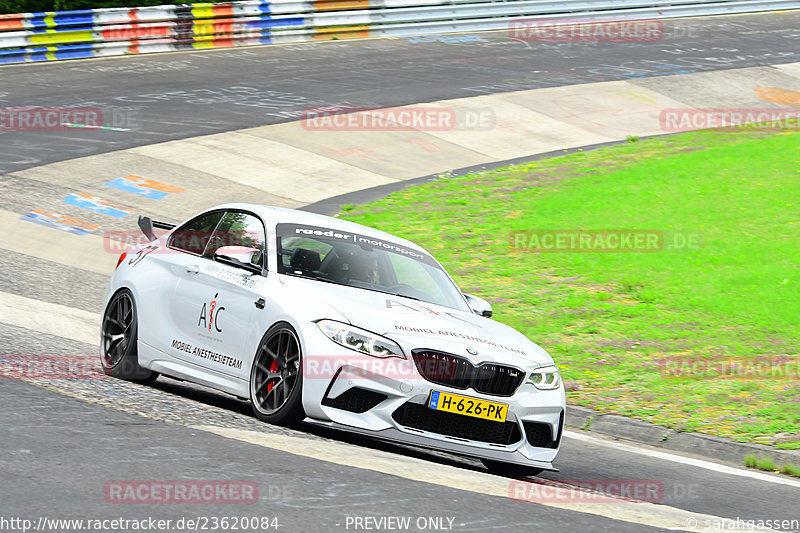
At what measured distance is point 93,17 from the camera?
2639cm

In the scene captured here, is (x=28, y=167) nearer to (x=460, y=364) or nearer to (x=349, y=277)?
(x=349, y=277)

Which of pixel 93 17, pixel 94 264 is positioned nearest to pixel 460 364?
pixel 94 264

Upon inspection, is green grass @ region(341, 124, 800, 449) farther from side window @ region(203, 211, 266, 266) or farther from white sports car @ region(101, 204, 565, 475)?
side window @ region(203, 211, 266, 266)

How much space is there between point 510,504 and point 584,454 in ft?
8.79

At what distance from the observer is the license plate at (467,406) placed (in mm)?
7078

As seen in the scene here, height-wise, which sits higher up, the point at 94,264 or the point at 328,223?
the point at 328,223

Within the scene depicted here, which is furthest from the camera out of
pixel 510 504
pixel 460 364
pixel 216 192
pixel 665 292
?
pixel 216 192

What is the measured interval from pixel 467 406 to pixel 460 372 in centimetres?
22

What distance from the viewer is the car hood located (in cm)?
720

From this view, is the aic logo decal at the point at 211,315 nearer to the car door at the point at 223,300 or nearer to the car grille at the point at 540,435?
the car door at the point at 223,300

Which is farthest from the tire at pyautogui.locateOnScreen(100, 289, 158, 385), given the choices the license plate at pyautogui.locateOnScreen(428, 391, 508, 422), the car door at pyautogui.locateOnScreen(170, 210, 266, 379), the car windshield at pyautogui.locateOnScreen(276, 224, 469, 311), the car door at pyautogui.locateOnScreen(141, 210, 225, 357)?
the license plate at pyautogui.locateOnScreen(428, 391, 508, 422)

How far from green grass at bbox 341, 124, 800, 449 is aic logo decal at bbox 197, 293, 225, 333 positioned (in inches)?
135

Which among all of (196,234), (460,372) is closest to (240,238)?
(196,234)

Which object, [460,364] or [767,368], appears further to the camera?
[767,368]
